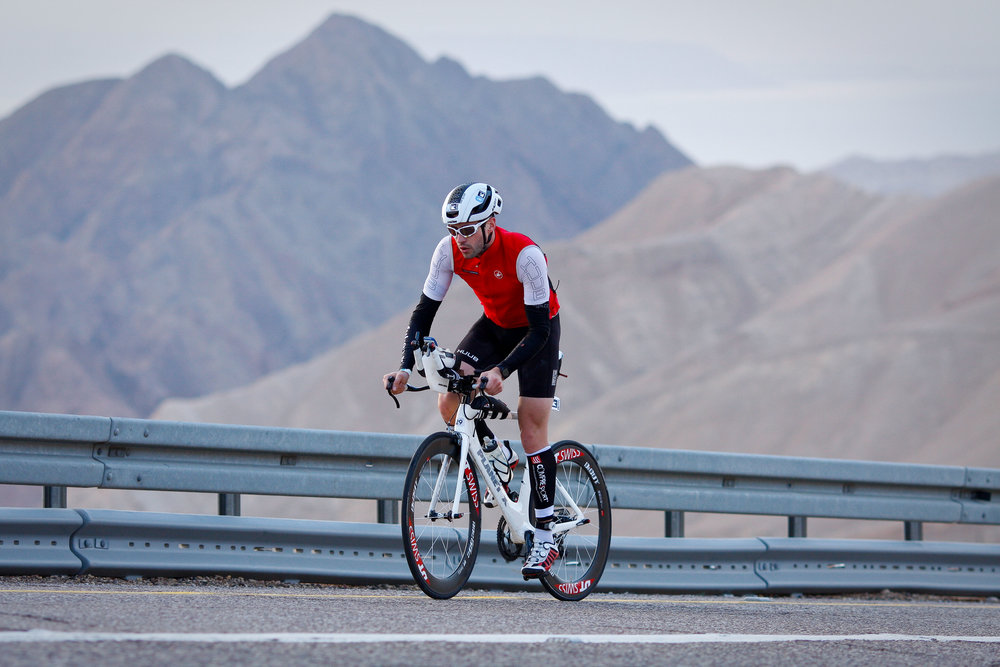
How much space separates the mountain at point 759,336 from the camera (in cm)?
3584

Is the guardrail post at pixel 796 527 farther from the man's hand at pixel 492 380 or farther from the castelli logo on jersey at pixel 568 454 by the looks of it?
the man's hand at pixel 492 380

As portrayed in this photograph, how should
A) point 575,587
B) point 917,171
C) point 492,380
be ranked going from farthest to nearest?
point 917,171, point 575,587, point 492,380

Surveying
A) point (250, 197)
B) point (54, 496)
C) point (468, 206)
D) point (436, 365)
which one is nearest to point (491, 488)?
point (436, 365)

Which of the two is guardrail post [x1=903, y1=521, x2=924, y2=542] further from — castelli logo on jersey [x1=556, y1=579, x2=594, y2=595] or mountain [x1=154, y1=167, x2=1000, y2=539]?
mountain [x1=154, y1=167, x2=1000, y2=539]

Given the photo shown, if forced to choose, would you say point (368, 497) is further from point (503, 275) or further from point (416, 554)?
point (503, 275)

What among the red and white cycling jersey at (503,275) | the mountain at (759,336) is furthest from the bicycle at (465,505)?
the mountain at (759,336)

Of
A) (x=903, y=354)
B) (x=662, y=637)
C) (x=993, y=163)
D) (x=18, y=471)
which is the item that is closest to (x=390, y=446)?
(x=18, y=471)

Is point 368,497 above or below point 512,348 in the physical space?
below

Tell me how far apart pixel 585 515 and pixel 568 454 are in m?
0.37

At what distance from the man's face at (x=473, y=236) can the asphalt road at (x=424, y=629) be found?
1720 millimetres

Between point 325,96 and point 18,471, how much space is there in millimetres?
90519

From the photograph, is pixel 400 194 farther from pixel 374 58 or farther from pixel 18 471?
pixel 18 471

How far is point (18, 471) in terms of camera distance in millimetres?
5969

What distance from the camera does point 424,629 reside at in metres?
4.68
